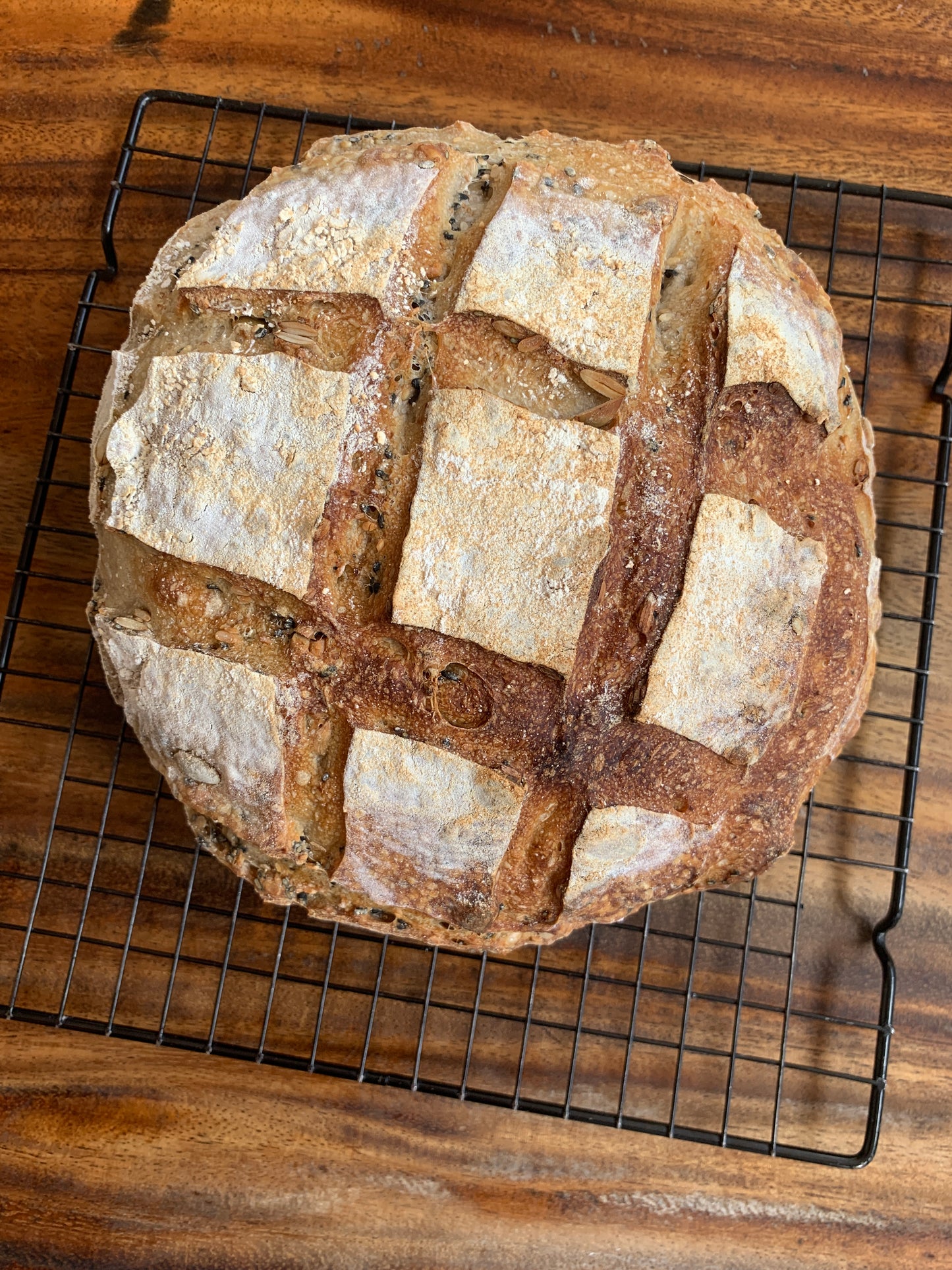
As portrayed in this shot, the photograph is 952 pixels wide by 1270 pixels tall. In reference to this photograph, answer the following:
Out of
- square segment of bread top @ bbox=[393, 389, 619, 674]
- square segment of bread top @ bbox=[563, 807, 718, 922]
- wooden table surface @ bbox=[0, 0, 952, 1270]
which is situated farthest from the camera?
wooden table surface @ bbox=[0, 0, 952, 1270]

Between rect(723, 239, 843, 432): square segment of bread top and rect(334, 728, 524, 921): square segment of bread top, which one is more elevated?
rect(723, 239, 843, 432): square segment of bread top

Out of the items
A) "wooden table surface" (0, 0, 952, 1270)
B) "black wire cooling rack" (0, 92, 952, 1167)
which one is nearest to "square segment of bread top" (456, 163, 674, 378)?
"black wire cooling rack" (0, 92, 952, 1167)

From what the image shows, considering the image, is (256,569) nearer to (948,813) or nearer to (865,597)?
(865,597)

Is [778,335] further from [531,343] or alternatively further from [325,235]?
[325,235]

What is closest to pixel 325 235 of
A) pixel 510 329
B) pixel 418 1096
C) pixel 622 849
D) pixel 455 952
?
pixel 510 329

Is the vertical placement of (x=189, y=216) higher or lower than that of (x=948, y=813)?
higher

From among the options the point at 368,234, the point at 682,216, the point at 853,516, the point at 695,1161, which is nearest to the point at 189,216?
the point at 368,234

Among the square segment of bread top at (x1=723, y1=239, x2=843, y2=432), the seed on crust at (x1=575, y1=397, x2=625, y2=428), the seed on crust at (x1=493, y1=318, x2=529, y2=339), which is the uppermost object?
the square segment of bread top at (x1=723, y1=239, x2=843, y2=432)

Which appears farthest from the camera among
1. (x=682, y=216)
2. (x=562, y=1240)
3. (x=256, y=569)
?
(x=562, y=1240)

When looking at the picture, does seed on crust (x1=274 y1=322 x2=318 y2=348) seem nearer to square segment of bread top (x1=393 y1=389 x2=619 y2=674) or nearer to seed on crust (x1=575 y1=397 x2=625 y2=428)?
square segment of bread top (x1=393 y1=389 x2=619 y2=674)
